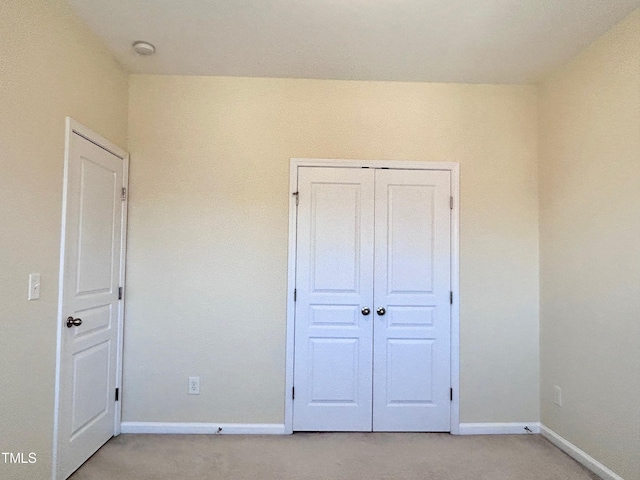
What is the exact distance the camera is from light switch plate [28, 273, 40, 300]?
6.22 feet

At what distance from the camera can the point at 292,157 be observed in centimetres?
295

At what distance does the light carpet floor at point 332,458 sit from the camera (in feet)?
7.64

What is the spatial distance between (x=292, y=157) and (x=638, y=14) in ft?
7.26

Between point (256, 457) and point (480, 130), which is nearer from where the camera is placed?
point (256, 457)

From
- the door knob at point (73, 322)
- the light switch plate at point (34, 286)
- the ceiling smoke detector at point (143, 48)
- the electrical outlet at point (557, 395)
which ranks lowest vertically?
the electrical outlet at point (557, 395)

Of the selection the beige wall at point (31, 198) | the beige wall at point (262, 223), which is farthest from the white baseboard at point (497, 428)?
the beige wall at point (31, 198)

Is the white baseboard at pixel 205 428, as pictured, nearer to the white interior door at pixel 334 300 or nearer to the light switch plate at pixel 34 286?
the white interior door at pixel 334 300

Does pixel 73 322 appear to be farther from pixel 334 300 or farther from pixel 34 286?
pixel 334 300

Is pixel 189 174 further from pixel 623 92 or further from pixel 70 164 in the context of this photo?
pixel 623 92

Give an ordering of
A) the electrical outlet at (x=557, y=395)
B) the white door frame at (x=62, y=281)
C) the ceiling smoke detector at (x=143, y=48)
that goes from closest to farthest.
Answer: the white door frame at (x=62, y=281), the ceiling smoke detector at (x=143, y=48), the electrical outlet at (x=557, y=395)

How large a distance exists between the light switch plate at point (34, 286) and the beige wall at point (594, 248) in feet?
10.3

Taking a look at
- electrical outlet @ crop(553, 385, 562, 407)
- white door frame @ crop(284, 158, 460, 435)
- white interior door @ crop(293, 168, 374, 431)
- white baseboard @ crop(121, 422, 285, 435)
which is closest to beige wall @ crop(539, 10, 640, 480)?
electrical outlet @ crop(553, 385, 562, 407)

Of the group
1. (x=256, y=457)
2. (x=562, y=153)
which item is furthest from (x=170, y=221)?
(x=562, y=153)

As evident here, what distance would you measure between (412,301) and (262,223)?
1280mm
